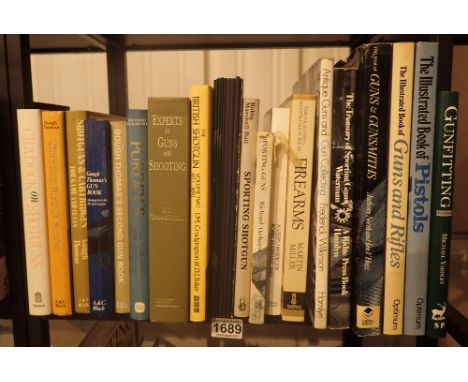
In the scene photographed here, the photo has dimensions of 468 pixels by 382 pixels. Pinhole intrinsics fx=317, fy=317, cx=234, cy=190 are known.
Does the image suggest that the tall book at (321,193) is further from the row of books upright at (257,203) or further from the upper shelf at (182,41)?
the upper shelf at (182,41)

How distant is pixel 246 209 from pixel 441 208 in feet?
1.01

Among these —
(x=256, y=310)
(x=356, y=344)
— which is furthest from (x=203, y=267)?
(x=356, y=344)

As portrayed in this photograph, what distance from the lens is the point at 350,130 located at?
0.50m

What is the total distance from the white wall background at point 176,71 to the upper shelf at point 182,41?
10 cm

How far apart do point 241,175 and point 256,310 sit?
0.23m

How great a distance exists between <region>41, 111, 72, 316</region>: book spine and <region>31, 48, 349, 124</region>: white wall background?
480 millimetres

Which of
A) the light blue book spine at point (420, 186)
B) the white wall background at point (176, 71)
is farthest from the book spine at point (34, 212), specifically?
the light blue book spine at point (420, 186)

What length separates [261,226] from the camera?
0.52m

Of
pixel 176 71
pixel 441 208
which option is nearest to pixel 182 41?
pixel 176 71

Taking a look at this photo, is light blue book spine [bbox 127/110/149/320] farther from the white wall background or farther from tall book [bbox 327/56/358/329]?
the white wall background

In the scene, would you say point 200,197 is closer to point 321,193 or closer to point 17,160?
point 321,193

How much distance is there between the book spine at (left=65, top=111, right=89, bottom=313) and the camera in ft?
1.76

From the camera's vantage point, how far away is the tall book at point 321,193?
50 cm

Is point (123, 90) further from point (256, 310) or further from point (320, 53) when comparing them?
point (256, 310)
